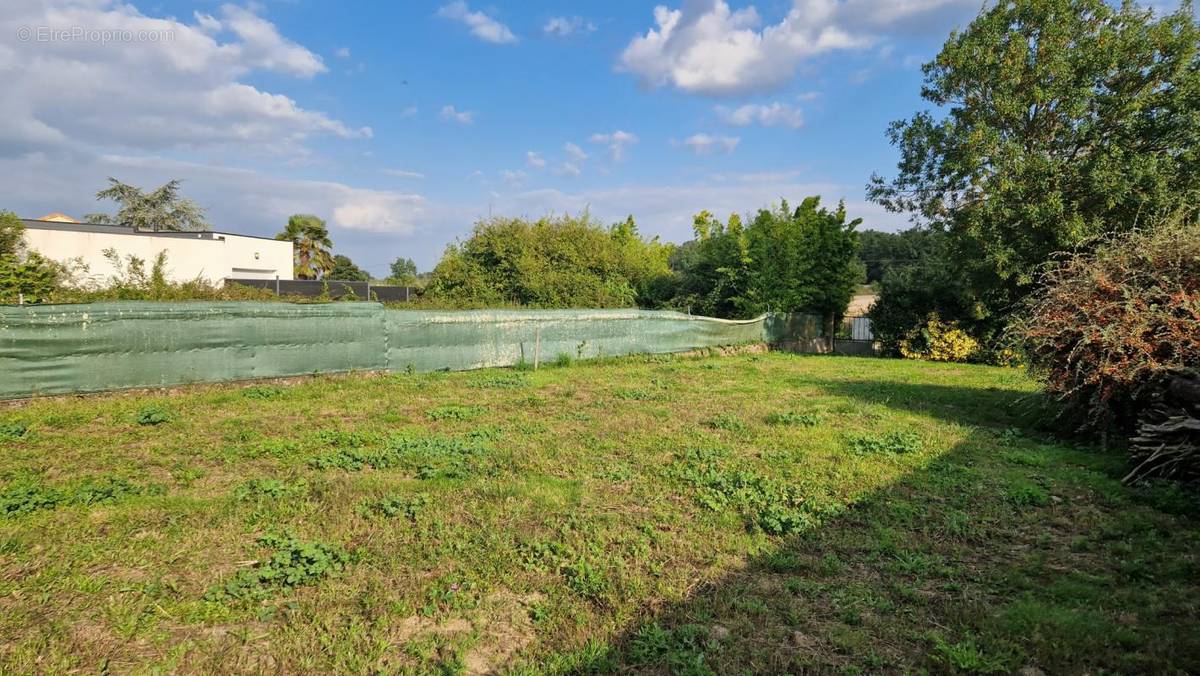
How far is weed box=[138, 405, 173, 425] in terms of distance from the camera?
7070 mm

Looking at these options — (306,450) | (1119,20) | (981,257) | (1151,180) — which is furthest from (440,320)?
(1119,20)

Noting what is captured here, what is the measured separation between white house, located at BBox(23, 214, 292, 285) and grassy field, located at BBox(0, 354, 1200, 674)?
17.4 metres

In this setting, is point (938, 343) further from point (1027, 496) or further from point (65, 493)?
point (65, 493)

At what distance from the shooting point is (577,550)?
372cm

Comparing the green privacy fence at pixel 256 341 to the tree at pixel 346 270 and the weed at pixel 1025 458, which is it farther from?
the tree at pixel 346 270

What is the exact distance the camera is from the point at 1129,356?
595 cm

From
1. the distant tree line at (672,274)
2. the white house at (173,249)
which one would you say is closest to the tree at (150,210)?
the white house at (173,249)

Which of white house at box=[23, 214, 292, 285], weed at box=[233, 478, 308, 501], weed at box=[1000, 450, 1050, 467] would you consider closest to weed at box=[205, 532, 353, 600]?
weed at box=[233, 478, 308, 501]

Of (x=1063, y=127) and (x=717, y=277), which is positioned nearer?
(x=1063, y=127)

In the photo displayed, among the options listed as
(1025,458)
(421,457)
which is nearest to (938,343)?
(1025,458)

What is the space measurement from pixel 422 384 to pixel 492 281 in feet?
29.9

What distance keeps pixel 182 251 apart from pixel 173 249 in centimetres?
58

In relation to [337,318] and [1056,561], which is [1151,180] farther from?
[337,318]

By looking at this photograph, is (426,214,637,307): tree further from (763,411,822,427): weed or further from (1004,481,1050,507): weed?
(1004,481,1050,507): weed
